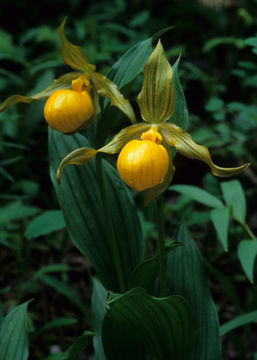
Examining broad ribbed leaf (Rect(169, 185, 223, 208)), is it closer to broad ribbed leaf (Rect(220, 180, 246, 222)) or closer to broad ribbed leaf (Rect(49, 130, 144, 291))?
broad ribbed leaf (Rect(220, 180, 246, 222))

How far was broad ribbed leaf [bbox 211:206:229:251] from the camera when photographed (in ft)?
4.02

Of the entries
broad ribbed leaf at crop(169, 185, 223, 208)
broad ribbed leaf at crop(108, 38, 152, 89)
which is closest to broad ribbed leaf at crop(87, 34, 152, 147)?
broad ribbed leaf at crop(108, 38, 152, 89)

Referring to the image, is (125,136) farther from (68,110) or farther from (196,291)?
(196,291)

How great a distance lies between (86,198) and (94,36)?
1741 millimetres

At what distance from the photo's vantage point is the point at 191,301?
4.18ft

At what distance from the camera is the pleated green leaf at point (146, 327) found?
3.45 feet

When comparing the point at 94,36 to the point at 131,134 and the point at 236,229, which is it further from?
the point at 131,134

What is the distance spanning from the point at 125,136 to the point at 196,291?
0.55 meters

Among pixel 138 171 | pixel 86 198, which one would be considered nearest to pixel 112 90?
pixel 138 171

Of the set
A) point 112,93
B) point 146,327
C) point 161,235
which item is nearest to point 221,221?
point 161,235

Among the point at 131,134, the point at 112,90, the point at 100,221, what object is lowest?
the point at 100,221

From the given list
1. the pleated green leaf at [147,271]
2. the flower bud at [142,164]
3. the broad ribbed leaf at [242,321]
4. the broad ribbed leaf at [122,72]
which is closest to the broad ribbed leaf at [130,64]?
the broad ribbed leaf at [122,72]

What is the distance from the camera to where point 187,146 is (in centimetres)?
105

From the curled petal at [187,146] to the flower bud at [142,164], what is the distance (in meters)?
0.07
